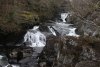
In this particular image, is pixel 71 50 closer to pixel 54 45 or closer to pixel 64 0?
pixel 54 45

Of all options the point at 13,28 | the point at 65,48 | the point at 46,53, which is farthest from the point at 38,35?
the point at 65,48

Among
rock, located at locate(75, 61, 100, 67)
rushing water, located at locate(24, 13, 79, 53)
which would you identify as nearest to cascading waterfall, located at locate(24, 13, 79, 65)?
rushing water, located at locate(24, 13, 79, 53)

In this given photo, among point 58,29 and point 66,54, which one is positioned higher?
point 66,54

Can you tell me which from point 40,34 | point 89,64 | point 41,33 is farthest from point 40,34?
point 89,64

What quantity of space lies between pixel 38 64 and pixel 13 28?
7834mm

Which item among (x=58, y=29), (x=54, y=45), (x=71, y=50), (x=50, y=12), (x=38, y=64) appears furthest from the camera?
(x=50, y=12)

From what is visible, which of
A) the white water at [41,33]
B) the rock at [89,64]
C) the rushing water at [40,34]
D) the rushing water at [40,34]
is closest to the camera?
the rock at [89,64]

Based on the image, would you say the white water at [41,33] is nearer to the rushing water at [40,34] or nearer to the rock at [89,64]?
the rushing water at [40,34]

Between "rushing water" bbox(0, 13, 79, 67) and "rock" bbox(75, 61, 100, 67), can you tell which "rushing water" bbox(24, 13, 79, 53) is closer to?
"rushing water" bbox(0, 13, 79, 67)

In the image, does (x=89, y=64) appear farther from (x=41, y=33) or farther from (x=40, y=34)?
(x=41, y=33)

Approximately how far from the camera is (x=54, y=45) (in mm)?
18703

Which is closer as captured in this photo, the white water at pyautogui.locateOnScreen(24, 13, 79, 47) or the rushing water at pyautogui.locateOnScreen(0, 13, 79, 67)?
the rushing water at pyautogui.locateOnScreen(0, 13, 79, 67)

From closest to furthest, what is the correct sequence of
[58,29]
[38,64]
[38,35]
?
[38,64]
[38,35]
[58,29]

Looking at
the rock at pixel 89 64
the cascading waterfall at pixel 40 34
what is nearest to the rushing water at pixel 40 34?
the cascading waterfall at pixel 40 34
